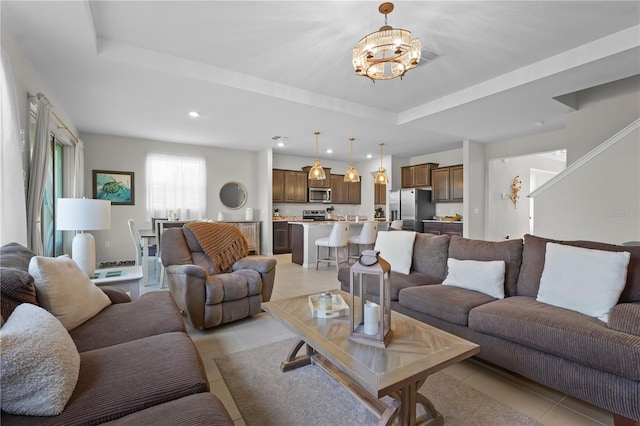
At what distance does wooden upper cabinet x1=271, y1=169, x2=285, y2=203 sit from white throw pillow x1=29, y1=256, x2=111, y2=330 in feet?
20.3

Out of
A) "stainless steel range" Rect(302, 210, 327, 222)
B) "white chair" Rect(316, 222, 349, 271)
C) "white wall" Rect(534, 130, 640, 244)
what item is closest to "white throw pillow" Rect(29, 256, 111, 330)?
"white chair" Rect(316, 222, 349, 271)

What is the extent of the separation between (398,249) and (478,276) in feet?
2.95

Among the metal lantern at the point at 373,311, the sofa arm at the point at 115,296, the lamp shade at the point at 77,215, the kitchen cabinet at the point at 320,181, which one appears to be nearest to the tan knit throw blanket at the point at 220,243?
the lamp shade at the point at 77,215

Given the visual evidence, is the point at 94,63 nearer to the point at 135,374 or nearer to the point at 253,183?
the point at 135,374

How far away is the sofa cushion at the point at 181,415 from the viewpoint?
945 mm

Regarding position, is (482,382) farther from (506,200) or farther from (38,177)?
(506,200)

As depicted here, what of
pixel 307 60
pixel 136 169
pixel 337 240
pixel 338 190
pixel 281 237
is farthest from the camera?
pixel 338 190

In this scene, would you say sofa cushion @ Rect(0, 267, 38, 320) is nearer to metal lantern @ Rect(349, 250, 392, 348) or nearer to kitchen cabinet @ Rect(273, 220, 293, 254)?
metal lantern @ Rect(349, 250, 392, 348)

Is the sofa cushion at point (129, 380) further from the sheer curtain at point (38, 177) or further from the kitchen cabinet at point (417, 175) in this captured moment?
the kitchen cabinet at point (417, 175)

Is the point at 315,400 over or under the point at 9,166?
under

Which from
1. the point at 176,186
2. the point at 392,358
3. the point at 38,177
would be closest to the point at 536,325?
the point at 392,358

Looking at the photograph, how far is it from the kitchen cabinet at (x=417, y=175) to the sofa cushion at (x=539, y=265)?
18.7 ft

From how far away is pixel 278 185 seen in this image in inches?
319

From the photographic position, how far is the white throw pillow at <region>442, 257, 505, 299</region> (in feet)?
7.84
